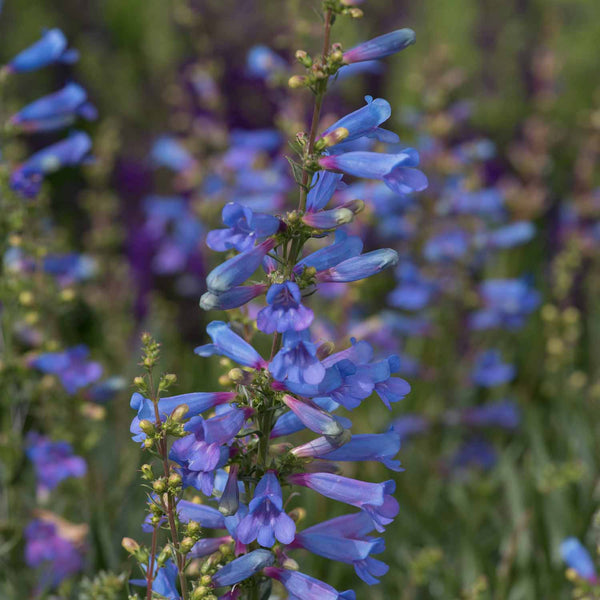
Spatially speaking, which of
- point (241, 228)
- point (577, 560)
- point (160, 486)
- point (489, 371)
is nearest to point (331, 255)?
point (241, 228)

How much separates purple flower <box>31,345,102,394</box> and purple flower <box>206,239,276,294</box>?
4.83 ft

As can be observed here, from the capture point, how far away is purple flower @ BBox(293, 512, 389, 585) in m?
1.35

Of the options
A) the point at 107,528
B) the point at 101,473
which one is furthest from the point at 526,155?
the point at 107,528

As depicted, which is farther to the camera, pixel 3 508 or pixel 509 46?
pixel 509 46

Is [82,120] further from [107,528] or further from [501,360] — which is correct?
[107,528]

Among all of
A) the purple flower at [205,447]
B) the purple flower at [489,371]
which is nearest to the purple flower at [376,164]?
the purple flower at [205,447]

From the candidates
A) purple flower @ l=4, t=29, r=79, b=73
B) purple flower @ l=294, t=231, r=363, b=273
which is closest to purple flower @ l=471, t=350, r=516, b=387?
purple flower @ l=4, t=29, r=79, b=73

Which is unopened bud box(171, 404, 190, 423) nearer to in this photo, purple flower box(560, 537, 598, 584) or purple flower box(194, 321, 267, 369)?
purple flower box(194, 321, 267, 369)

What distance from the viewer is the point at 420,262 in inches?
159

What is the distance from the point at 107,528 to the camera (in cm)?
256

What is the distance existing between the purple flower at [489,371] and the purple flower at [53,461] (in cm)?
208

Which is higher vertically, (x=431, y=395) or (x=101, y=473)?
(x=101, y=473)

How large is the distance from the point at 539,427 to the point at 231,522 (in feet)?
9.58

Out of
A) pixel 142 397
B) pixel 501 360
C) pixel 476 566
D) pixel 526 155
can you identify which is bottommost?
pixel 501 360
